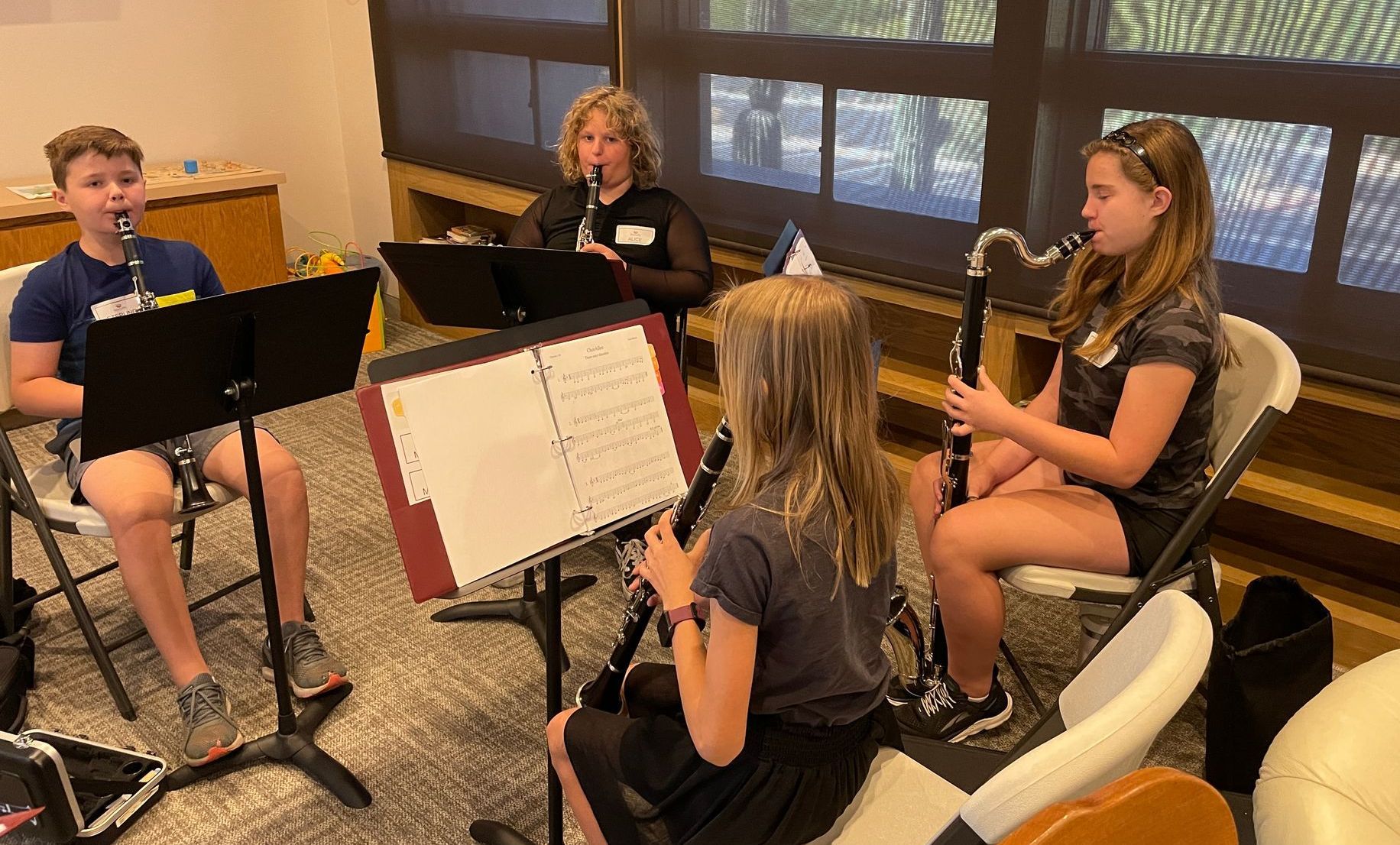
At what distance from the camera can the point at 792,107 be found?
10.2 ft

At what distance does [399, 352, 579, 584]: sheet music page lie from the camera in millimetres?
1514

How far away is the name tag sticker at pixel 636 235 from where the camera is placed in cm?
266

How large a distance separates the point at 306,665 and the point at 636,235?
124cm

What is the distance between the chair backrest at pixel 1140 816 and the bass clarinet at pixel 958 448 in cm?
80

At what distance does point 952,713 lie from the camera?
83.0 inches

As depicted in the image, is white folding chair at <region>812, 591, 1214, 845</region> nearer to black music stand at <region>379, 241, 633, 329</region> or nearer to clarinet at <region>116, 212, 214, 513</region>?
black music stand at <region>379, 241, 633, 329</region>

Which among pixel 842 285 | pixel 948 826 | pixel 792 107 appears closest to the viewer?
pixel 948 826

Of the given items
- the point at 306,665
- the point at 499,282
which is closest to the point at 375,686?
the point at 306,665

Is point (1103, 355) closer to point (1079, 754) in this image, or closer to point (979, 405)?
point (979, 405)

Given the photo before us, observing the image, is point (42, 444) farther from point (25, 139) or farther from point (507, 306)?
point (507, 306)

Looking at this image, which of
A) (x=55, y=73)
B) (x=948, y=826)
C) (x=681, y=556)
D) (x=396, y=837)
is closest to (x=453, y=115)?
(x=55, y=73)

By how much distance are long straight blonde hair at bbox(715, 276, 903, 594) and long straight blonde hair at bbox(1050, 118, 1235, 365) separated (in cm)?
80

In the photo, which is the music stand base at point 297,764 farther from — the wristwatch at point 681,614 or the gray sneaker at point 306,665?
the wristwatch at point 681,614

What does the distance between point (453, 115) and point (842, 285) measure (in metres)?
3.26
